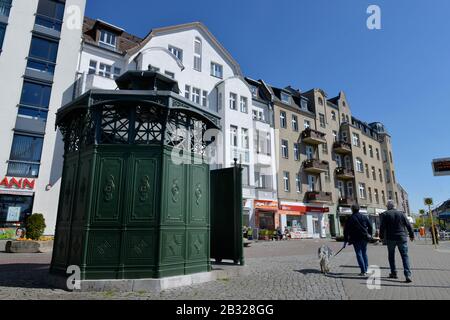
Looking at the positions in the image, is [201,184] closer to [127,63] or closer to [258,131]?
[127,63]

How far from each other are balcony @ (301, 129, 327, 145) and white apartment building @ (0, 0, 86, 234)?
2592cm

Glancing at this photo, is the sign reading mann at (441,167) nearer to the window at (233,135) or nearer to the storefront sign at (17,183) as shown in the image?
the window at (233,135)

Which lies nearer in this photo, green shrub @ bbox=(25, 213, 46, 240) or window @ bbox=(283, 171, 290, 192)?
green shrub @ bbox=(25, 213, 46, 240)

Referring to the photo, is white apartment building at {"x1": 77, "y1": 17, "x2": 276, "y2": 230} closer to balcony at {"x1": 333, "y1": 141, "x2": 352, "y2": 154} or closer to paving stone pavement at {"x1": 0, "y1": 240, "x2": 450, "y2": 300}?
balcony at {"x1": 333, "y1": 141, "x2": 352, "y2": 154}

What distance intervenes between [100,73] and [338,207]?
3160 centimetres

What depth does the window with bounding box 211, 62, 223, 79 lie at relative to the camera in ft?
101

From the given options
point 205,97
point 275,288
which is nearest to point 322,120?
Result: point 205,97

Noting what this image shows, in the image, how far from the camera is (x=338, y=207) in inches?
1549

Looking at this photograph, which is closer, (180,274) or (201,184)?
(180,274)

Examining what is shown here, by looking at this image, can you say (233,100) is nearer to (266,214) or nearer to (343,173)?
(266,214)

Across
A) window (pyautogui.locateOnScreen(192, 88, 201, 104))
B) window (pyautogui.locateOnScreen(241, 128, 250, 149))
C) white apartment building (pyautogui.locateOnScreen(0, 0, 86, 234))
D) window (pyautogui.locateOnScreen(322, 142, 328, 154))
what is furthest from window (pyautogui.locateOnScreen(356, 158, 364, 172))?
white apartment building (pyautogui.locateOnScreen(0, 0, 86, 234))

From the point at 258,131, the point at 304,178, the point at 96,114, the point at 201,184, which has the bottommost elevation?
the point at 201,184

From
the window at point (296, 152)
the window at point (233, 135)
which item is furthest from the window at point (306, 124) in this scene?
the window at point (233, 135)
